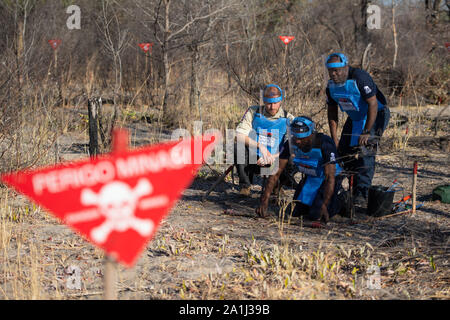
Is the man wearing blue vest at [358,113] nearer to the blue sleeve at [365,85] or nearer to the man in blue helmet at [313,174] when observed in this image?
the blue sleeve at [365,85]

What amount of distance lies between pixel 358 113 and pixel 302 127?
98cm

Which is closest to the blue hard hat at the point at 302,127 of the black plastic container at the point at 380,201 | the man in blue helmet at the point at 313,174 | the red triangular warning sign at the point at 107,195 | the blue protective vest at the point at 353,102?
the man in blue helmet at the point at 313,174

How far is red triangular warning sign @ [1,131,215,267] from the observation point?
2375 mm

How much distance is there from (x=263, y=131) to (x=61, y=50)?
9.10 metres

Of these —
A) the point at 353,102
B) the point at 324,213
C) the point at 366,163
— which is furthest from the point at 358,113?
the point at 324,213

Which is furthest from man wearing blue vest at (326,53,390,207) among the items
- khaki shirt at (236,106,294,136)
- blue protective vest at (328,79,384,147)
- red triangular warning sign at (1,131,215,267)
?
red triangular warning sign at (1,131,215,267)

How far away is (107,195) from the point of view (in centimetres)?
238

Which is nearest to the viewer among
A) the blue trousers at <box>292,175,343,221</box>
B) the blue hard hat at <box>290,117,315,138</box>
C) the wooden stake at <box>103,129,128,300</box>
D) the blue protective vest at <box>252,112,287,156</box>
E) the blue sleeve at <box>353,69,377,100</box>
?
the wooden stake at <box>103,129,128,300</box>

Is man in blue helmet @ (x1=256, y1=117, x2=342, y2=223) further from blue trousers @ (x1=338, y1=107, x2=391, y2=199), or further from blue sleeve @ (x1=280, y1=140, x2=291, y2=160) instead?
blue trousers @ (x1=338, y1=107, x2=391, y2=199)

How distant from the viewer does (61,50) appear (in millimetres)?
13727

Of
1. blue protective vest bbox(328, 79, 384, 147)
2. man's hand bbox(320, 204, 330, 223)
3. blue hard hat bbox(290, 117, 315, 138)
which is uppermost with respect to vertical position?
blue protective vest bbox(328, 79, 384, 147)

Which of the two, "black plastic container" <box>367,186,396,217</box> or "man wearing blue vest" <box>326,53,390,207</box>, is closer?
"black plastic container" <box>367,186,396,217</box>

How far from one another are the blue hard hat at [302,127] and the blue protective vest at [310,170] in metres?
0.22
